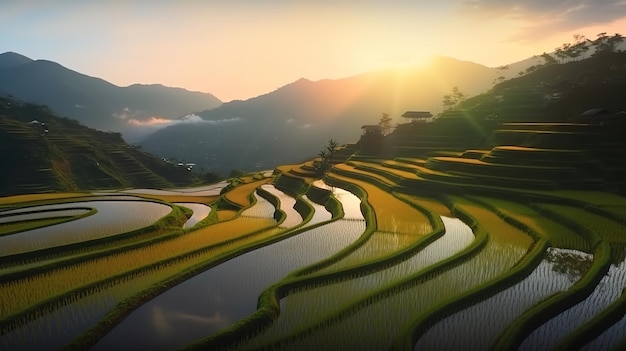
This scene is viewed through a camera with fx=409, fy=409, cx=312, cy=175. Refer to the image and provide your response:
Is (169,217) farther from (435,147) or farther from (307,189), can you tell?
(435,147)

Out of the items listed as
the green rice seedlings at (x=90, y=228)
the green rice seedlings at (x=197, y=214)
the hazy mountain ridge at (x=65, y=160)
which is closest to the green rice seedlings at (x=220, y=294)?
the green rice seedlings at (x=90, y=228)

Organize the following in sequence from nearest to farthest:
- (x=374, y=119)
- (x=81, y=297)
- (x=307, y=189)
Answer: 1. (x=81, y=297)
2. (x=307, y=189)
3. (x=374, y=119)

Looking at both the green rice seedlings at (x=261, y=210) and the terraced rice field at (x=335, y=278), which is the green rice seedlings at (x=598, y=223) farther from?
the green rice seedlings at (x=261, y=210)

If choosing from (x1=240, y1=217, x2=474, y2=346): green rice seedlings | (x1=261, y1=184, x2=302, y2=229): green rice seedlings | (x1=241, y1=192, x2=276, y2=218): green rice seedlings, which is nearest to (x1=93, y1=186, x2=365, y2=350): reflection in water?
(x1=240, y1=217, x2=474, y2=346): green rice seedlings

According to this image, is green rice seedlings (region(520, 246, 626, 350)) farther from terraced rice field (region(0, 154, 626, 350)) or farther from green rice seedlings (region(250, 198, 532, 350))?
green rice seedlings (region(250, 198, 532, 350))

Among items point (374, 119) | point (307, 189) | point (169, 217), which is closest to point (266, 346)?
point (169, 217)

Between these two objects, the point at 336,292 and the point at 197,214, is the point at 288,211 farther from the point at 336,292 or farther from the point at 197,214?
the point at 336,292

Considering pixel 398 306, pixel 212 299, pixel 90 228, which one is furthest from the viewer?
pixel 90 228

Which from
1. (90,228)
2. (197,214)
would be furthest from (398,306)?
(197,214)

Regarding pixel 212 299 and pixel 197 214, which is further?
pixel 197 214
